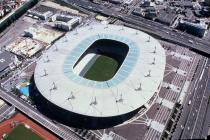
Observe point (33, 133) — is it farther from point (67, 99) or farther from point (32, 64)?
→ point (32, 64)

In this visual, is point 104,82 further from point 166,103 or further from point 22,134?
point 22,134

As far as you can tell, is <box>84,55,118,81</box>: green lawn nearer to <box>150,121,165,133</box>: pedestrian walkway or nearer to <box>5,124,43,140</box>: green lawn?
<box>150,121,165,133</box>: pedestrian walkway

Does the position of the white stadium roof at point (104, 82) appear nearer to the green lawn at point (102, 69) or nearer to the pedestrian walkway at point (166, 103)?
the pedestrian walkway at point (166, 103)

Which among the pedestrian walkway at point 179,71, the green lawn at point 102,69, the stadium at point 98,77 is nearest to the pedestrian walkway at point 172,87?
the stadium at point 98,77

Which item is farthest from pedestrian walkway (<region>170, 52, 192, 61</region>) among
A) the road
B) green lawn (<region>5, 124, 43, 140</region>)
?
green lawn (<region>5, 124, 43, 140</region>)

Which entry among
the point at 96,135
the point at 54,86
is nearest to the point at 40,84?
the point at 54,86

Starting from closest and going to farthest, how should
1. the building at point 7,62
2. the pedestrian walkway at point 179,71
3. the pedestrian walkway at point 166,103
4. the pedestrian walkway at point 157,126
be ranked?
the pedestrian walkway at point 157,126, the pedestrian walkway at point 166,103, the pedestrian walkway at point 179,71, the building at point 7,62
